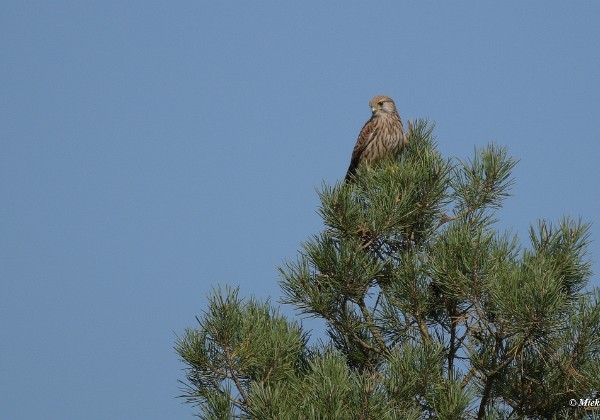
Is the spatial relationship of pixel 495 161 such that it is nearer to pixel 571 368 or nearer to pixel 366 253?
pixel 366 253

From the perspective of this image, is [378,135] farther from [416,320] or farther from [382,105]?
[416,320]

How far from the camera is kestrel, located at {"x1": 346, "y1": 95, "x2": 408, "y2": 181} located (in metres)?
8.51

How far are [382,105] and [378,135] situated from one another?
706 mm

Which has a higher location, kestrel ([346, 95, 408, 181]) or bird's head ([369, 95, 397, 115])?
bird's head ([369, 95, 397, 115])

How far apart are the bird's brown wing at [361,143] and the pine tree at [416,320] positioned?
2.84 metres

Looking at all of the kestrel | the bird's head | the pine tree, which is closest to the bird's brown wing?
the kestrel

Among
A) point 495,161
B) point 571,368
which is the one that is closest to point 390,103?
point 495,161

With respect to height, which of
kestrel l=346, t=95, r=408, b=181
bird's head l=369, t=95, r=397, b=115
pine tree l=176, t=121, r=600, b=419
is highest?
bird's head l=369, t=95, r=397, b=115

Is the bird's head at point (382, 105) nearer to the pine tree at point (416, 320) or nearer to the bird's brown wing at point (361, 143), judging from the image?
the bird's brown wing at point (361, 143)

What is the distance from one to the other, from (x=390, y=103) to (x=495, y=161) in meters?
3.52

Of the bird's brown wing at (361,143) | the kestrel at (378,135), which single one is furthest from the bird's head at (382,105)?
the bird's brown wing at (361,143)

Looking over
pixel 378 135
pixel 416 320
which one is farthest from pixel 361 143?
pixel 416 320

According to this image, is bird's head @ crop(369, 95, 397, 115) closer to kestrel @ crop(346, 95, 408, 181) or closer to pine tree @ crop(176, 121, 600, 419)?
kestrel @ crop(346, 95, 408, 181)

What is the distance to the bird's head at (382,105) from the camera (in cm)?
929
